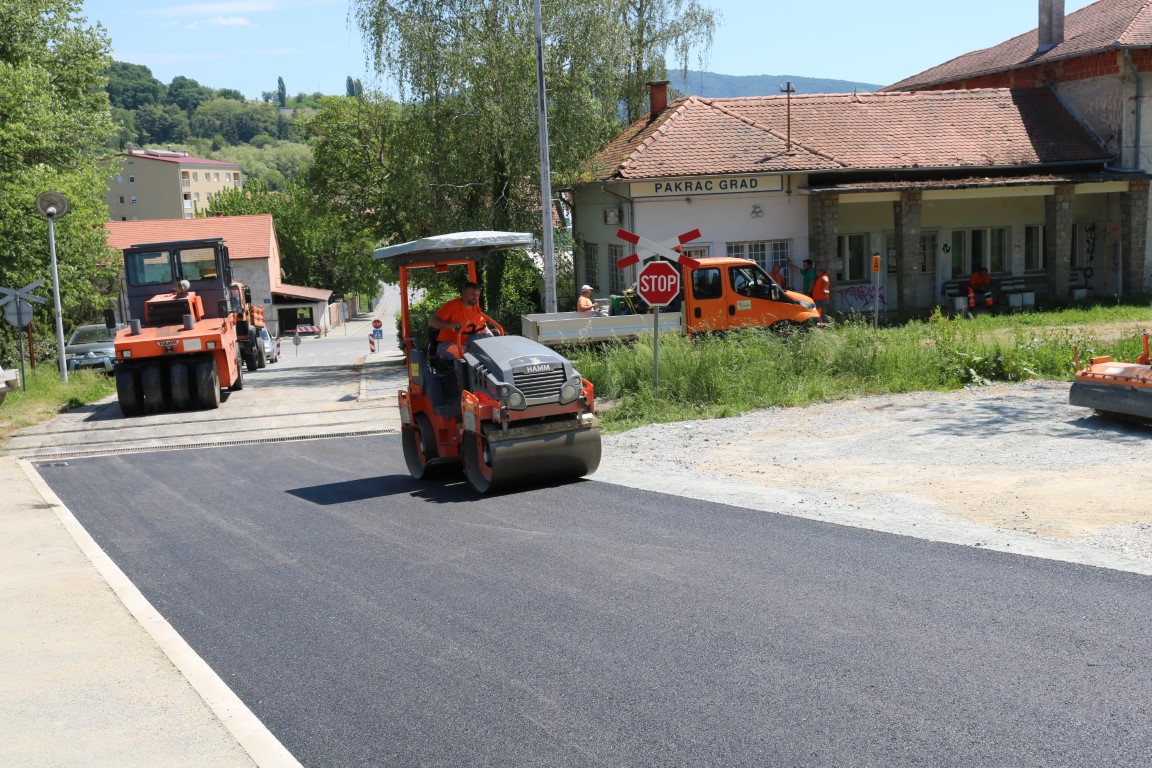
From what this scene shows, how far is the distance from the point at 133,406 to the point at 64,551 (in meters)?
12.5

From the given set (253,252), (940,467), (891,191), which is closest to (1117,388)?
(940,467)

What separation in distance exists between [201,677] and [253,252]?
233ft

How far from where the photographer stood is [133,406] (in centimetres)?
2202

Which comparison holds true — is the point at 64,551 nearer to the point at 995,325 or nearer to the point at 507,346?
the point at 507,346

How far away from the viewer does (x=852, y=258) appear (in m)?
32.7

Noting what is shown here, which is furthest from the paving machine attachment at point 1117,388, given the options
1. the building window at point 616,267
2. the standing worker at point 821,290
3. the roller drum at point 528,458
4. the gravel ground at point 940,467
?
the building window at point 616,267

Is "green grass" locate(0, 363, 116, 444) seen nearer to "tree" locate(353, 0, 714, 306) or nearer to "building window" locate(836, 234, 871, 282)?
"tree" locate(353, 0, 714, 306)

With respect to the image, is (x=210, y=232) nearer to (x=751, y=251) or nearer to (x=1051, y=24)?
(x=751, y=251)

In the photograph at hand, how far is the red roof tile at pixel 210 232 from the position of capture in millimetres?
69125

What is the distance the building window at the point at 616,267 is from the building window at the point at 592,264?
58.1 inches

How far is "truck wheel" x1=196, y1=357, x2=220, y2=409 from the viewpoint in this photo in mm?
22297

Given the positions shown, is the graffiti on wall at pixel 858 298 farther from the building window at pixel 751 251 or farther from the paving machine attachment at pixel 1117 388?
the paving machine attachment at pixel 1117 388

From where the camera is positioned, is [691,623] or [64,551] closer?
[691,623]

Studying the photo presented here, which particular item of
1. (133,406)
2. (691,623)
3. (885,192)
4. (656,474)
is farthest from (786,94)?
(691,623)
